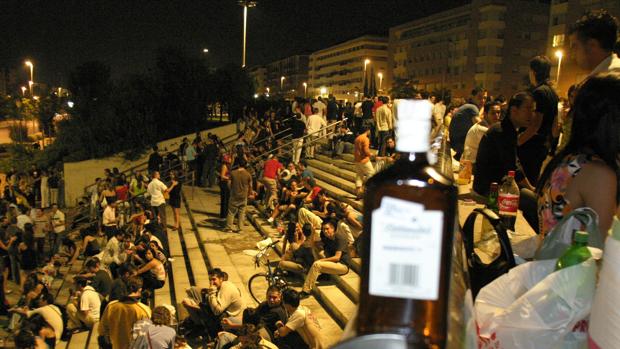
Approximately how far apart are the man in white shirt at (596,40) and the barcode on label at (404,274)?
6.91 ft

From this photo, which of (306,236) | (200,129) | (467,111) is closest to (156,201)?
(306,236)

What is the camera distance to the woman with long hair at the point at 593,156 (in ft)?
5.25

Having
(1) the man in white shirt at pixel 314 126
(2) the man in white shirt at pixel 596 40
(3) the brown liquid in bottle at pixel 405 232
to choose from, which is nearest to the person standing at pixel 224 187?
(1) the man in white shirt at pixel 314 126

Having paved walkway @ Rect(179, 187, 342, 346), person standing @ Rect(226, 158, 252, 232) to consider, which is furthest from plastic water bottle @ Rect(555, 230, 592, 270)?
person standing @ Rect(226, 158, 252, 232)

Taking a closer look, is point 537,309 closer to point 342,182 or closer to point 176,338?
point 176,338

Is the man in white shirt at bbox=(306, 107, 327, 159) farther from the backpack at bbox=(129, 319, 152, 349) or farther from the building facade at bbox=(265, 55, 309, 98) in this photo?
the building facade at bbox=(265, 55, 309, 98)

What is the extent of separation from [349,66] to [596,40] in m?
105

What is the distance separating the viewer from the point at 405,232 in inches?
34.1

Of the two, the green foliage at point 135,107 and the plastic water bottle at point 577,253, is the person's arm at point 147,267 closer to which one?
the plastic water bottle at point 577,253

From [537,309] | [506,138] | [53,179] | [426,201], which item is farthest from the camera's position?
[53,179]

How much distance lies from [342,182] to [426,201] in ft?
42.9

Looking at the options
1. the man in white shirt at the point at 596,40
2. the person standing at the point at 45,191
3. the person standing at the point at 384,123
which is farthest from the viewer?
the person standing at the point at 45,191

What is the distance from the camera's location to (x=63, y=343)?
8.94 metres

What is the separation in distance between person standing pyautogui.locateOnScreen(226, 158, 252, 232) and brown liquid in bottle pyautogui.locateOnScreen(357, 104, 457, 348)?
11.9 metres
